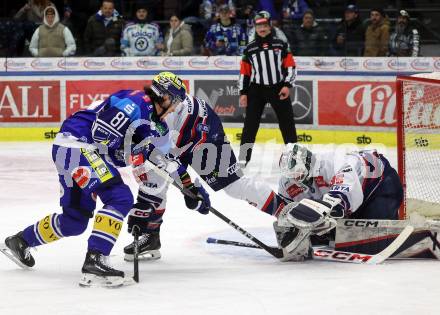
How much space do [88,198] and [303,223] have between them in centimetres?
121

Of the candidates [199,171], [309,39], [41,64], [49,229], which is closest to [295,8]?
[309,39]

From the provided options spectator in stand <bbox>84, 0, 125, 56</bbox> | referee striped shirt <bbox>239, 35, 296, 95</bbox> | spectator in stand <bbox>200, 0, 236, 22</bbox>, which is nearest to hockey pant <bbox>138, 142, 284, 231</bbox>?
referee striped shirt <bbox>239, 35, 296, 95</bbox>

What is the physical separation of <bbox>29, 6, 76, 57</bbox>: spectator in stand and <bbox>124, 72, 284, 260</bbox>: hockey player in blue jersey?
6.47m

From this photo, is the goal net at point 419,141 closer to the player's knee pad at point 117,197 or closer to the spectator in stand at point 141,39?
the player's knee pad at point 117,197

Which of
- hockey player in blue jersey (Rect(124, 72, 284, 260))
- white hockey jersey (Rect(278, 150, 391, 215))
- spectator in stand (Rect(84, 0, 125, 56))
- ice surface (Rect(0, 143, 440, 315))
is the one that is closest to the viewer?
ice surface (Rect(0, 143, 440, 315))

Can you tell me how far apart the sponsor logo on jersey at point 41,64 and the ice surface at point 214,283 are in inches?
201

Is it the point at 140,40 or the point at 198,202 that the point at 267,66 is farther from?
the point at 198,202

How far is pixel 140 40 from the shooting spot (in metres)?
12.0

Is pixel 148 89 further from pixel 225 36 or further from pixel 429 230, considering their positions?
pixel 225 36

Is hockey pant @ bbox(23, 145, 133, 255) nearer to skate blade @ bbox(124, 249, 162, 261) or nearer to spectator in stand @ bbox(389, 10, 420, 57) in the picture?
skate blade @ bbox(124, 249, 162, 261)

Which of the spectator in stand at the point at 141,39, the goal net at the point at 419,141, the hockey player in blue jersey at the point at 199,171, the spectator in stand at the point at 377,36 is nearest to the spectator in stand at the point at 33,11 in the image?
the spectator in stand at the point at 141,39

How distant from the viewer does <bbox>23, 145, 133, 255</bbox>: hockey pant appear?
195 inches

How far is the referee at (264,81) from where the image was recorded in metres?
9.72

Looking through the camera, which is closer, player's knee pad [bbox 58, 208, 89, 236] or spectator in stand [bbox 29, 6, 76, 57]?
player's knee pad [bbox 58, 208, 89, 236]
